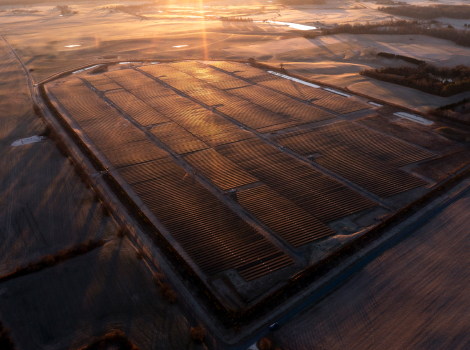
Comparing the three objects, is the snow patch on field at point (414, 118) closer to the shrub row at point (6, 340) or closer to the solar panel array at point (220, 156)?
the solar panel array at point (220, 156)

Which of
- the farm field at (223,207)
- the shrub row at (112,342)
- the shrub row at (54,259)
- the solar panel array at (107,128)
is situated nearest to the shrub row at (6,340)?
the farm field at (223,207)

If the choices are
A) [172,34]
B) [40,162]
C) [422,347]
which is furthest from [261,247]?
[172,34]

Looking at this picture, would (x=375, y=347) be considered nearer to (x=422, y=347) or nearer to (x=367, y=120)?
(x=422, y=347)

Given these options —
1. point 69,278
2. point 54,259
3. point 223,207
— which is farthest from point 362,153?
point 54,259

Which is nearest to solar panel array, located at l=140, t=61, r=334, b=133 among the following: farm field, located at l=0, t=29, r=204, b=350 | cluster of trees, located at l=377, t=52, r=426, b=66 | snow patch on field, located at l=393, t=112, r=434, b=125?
snow patch on field, located at l=393, t=112, r=434, b=125

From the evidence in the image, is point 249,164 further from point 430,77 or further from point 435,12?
point 435,12
